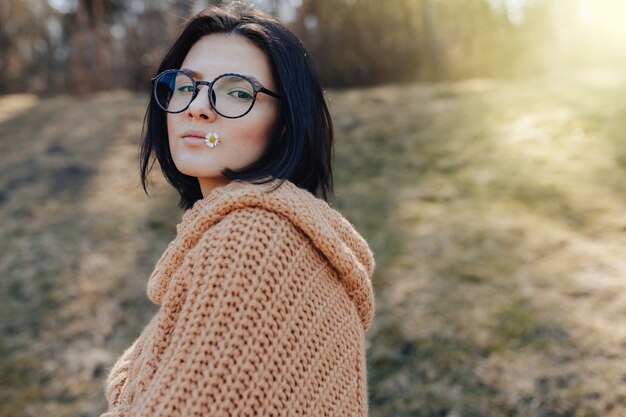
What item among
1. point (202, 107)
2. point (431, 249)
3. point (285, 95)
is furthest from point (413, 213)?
point (202, 107)

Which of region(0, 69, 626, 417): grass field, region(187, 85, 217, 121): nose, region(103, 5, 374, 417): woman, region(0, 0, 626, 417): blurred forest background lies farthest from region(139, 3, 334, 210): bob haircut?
region(0, 69, 626, 417): grass field

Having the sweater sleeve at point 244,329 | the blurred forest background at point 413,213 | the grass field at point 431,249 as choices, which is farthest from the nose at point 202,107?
the grass field at point 431,249

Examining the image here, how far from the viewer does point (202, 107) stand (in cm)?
138

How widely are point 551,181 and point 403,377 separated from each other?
7.62 ft

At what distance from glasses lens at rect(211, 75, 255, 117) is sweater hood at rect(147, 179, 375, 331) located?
0.20m

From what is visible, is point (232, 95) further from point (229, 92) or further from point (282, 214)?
point (282, 214)

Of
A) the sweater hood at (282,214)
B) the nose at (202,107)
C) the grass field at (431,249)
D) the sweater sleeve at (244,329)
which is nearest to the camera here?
the sweater sleeve at (244,329)

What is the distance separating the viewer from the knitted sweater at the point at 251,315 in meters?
1.06

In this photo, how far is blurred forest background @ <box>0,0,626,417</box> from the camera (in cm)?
299

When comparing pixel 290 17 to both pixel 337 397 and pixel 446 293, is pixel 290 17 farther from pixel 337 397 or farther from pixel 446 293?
pixel 337 397

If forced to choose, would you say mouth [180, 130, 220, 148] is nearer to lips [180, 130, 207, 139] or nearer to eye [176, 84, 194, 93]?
lips [180, 130, 207, 139]

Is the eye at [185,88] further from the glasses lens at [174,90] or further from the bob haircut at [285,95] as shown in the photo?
the bob haircut at [285,95]

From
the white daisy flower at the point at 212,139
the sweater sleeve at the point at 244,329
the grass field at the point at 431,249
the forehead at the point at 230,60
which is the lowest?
the grass field at the point at 431,249

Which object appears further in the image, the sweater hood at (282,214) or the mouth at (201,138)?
the mouth at (201,138)
